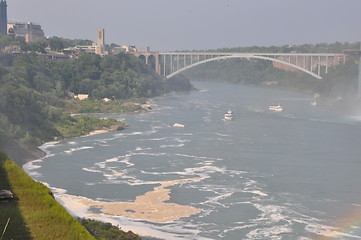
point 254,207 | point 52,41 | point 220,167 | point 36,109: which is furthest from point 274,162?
point 52,41

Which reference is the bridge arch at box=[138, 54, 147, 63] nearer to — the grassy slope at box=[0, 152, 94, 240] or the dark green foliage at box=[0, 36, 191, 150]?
the dark green foliage at box=[0, 36, 191, 150]

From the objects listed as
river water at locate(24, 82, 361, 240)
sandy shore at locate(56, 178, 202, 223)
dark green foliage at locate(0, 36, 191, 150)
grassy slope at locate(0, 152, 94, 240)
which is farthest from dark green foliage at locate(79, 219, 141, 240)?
dark green foliage at locate(0, 36, 191, 150)

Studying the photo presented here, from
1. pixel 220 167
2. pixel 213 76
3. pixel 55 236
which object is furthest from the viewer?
pixel 213 76

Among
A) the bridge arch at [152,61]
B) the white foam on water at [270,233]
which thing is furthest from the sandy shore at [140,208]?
the bridge arch at [152,61]

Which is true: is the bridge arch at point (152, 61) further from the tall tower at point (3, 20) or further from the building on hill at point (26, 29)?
the tall tower at point (3, 20)

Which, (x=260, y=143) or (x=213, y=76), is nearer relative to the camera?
(x=260, y=143)

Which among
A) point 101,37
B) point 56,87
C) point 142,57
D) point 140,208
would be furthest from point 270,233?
point 101,37

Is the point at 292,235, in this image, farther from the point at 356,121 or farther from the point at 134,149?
the point at 356,121
